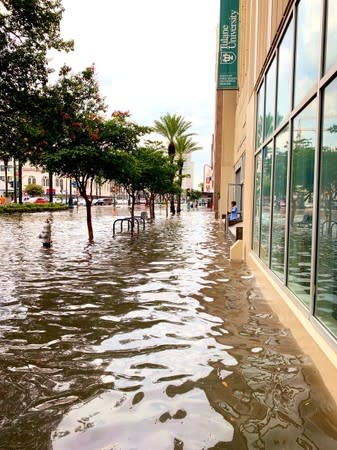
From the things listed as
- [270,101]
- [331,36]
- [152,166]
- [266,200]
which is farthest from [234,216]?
[331,36]

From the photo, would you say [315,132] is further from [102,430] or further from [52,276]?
[52,276]

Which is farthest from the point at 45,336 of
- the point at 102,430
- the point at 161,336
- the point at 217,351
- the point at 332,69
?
the point at 332,69

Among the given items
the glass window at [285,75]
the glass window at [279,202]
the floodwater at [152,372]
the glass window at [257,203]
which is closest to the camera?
the floodwater at [152,372]

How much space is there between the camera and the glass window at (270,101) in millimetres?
8984

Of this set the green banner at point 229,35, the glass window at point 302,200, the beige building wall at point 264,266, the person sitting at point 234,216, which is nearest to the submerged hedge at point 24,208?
the green banner at point 229,35

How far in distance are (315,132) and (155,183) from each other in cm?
2666

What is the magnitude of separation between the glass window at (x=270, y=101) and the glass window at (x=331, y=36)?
4098 mm

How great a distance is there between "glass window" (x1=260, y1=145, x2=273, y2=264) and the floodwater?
104 centimetres

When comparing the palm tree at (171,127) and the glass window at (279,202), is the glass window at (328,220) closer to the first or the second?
the glass window at (279,202)

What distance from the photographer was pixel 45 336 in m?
5.61

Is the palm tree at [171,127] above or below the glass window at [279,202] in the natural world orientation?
above

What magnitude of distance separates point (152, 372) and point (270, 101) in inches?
262

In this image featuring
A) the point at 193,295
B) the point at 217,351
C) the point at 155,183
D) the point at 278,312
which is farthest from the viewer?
the point at 155,183

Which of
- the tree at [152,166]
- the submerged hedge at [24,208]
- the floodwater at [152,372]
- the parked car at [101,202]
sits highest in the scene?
the tree at [152,166]
